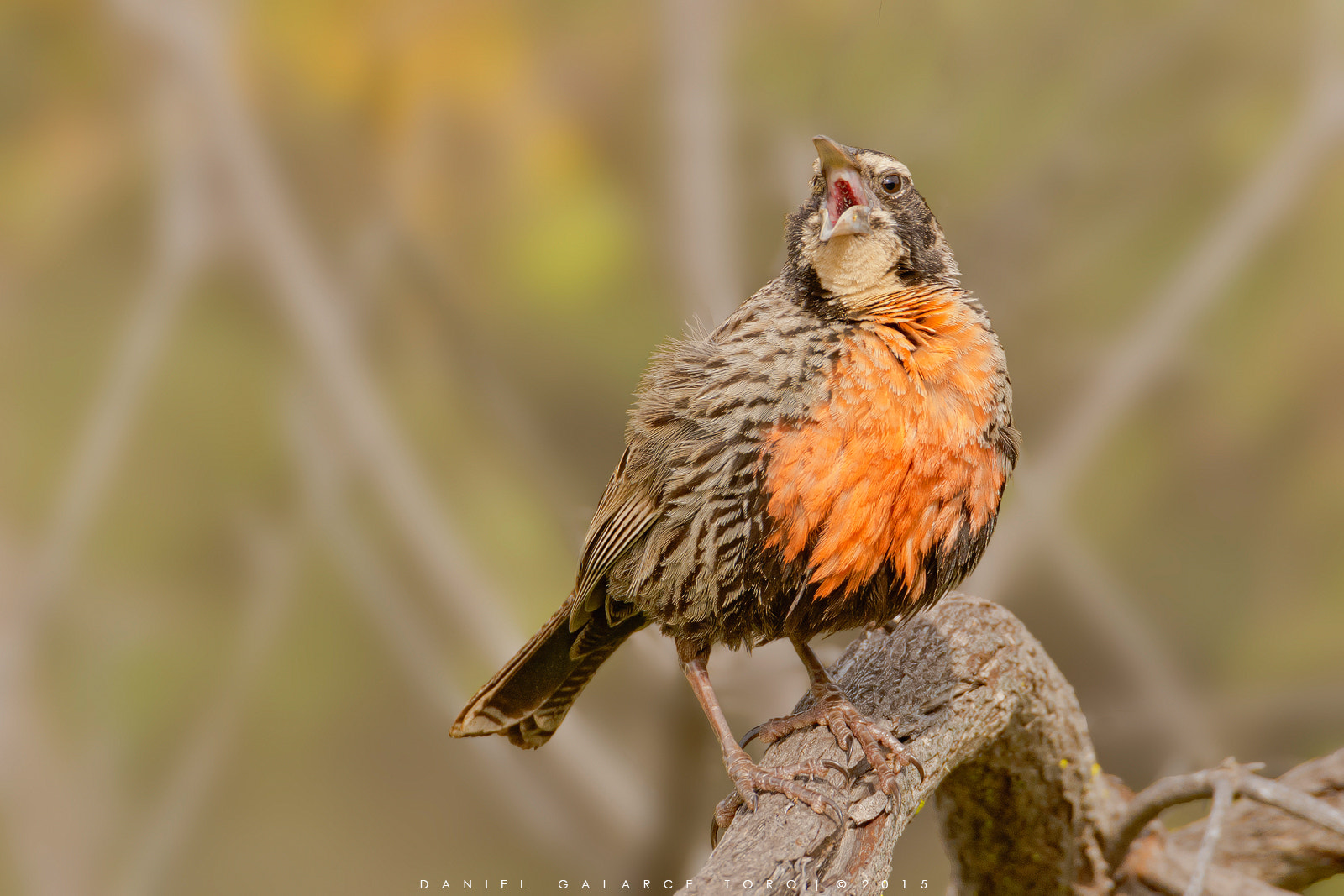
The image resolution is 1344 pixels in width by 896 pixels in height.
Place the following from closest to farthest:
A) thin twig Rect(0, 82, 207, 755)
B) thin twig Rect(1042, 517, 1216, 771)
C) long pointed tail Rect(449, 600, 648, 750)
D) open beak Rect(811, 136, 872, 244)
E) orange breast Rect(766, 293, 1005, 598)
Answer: orange breast Rect(766, 293, 1005, 598), open beak Rect(811, 136, 872, 244), long pointed tail Rect(449, 600, 648, 750), thin twig Rect(0, 82, 207, 755), thin twig Rect(1042, 517, 1216, 771)

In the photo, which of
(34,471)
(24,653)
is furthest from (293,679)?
(34,471)

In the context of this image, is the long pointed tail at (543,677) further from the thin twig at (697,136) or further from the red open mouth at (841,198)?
the thin twig at (697,136)

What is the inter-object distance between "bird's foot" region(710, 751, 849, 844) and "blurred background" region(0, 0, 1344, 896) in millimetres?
Result: 1283

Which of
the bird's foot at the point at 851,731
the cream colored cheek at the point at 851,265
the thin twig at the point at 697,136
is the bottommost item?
the bird's foot at the point at 851,731

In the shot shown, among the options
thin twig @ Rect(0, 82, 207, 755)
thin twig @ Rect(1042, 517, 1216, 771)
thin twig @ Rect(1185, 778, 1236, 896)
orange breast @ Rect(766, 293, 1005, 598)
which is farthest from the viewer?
thin twig @ Rect(1042, 517, 1216, 771)

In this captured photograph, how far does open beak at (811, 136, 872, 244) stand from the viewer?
191cm

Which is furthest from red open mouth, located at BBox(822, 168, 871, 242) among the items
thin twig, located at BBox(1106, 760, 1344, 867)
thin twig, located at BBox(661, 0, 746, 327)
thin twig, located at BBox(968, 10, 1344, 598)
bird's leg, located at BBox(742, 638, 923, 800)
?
thin twig, located at BBox(968, 10, 1344, 598)

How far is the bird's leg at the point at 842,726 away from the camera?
6.46 ft

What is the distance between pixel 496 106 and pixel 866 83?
1131 mm

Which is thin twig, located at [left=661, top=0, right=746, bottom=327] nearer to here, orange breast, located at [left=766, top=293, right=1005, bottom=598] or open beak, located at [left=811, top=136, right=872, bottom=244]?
open beak, located at [left=811, top=136, right=872, bottom=244]

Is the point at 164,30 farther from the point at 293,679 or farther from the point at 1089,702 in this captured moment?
the point at 1089,702

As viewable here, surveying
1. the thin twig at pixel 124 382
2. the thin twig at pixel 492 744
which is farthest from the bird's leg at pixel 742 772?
the thin twig at pixel 124 382

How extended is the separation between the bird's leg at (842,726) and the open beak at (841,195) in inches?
30.7

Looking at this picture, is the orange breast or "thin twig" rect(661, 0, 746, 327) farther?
"thin twig" rect(661, 0, 746, 327)
